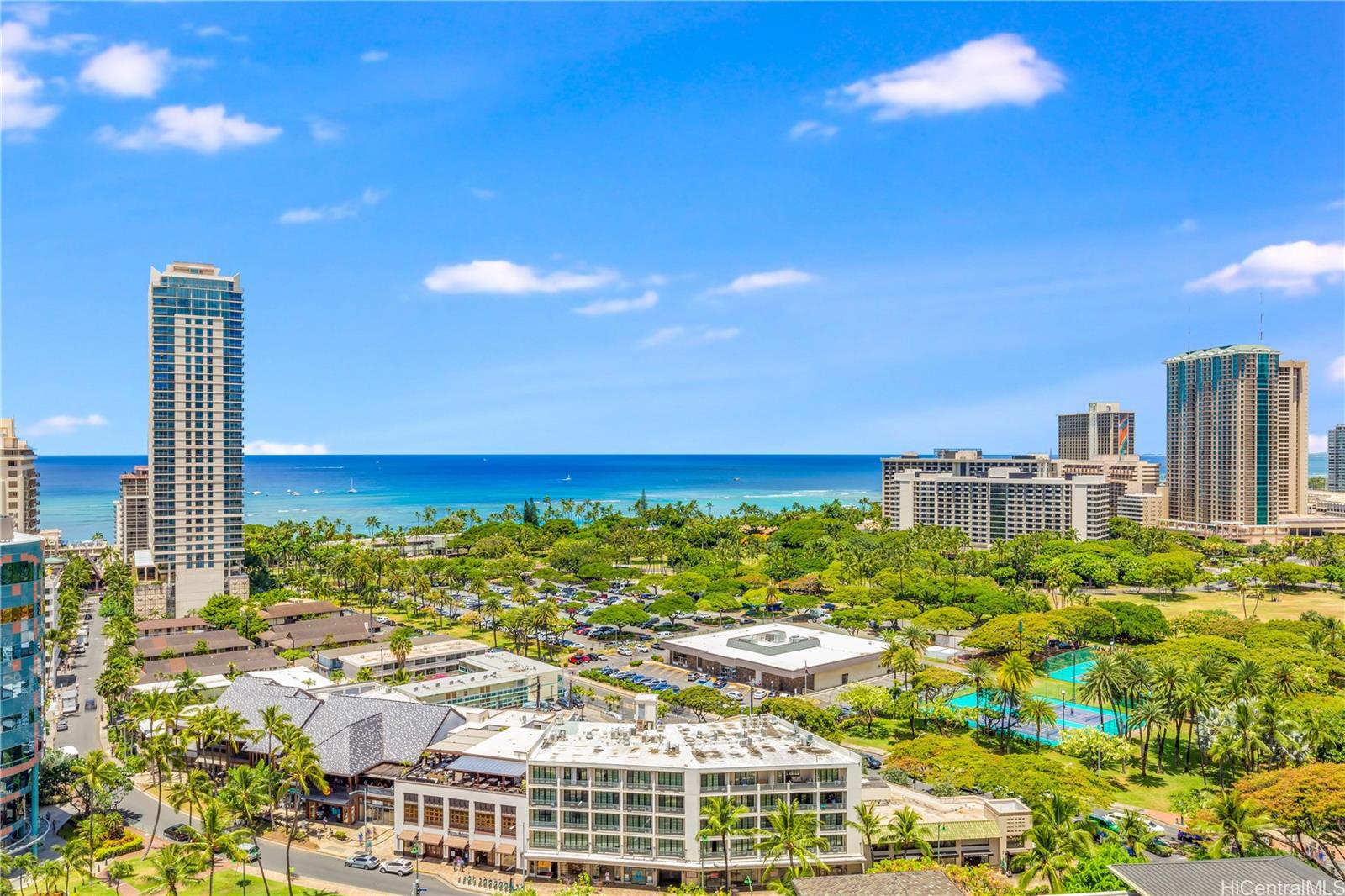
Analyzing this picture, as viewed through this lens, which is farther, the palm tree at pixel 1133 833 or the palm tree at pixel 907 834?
the palm tree at pixel 1133 833

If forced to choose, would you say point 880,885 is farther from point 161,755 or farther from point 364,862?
point 161,755

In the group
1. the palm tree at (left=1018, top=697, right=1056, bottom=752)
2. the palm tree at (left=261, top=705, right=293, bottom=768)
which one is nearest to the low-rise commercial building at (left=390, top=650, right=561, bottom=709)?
the palm tree at (left=261, top=705, right=293, bottom=768)

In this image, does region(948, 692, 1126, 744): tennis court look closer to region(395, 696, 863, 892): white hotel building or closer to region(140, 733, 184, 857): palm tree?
region(395, 696, 863, 892): white hotel building

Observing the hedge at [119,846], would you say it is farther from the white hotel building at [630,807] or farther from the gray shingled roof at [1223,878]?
the gray shingled roof at [1223,878]

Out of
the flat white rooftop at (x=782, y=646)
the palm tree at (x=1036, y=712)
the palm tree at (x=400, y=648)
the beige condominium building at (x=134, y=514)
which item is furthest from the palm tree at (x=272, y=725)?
the beige condominium building at (x=134, y=514)

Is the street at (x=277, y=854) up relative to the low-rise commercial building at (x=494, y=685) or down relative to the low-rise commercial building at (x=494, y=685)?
down

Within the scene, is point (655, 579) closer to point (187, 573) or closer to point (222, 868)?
point (187, 573)

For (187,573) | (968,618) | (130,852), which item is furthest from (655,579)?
(130,852)
